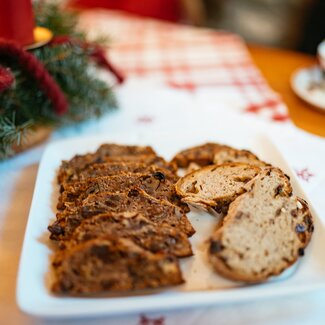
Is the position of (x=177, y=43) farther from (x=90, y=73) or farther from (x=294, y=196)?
(x=294, y=196)

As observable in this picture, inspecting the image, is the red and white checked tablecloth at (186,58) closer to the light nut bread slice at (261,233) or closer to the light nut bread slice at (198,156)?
the light nut bread slice at (198,156)

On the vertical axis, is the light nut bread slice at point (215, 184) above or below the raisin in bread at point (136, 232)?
below

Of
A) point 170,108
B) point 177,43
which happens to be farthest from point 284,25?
point 170,108

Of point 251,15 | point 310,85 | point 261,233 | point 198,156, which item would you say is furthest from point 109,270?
point 251,15

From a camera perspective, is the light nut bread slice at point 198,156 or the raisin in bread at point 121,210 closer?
the raisin in bread at point 121,210

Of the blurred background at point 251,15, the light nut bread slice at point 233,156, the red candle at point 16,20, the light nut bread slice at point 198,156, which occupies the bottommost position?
the blurred background at point 251,15

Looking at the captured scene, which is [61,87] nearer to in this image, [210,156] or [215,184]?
[210,156]

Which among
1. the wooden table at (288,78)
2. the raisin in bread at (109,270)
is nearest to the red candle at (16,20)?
the raisin in bread at (109,270)
